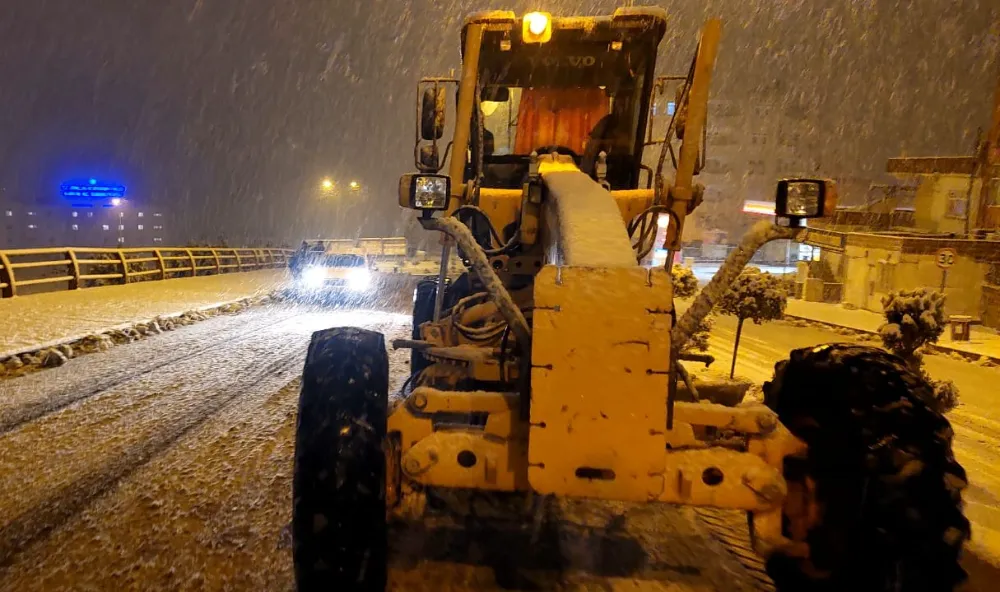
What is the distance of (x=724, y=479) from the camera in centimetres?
264

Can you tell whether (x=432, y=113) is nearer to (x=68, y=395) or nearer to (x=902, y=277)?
(x=68, y=395)

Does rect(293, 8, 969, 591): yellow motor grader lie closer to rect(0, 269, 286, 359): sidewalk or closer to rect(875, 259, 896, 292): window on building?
rect(0, 269, 286, 359): sidewalk

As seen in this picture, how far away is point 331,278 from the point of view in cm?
2123

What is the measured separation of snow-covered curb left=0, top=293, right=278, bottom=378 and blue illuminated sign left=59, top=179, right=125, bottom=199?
52771 mm

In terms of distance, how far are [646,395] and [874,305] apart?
25.3 m

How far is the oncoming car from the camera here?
20641 mm

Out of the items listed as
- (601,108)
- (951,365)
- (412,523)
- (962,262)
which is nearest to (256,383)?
(412,523)

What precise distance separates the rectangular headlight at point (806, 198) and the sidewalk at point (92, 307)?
9818 mm

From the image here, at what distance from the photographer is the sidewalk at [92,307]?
10258 mm

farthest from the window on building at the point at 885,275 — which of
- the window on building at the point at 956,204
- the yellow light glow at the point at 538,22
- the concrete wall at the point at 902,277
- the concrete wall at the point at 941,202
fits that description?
the yellow light glow at the point at 538,22

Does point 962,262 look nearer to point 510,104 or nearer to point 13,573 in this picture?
point 510,104

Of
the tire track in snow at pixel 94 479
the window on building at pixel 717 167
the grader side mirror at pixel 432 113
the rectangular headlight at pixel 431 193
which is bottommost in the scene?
the tire track in snow at pixel 94 479

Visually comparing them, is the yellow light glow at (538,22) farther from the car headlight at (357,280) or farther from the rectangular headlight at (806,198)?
the car headlight at (357,280)

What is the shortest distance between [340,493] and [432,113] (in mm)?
3479
